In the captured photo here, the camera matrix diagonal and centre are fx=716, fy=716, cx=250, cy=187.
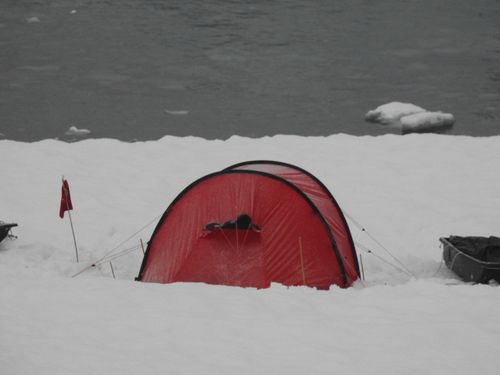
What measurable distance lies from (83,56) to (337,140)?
16.7 meters

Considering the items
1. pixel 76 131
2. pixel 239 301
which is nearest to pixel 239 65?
pixel 76 131

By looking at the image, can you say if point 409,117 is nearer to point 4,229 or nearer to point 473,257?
point 473,257

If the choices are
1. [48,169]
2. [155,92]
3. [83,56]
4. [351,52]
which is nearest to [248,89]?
[155,92]

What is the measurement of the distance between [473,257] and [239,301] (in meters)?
3.30

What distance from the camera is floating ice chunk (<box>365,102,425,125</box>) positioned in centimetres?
2247

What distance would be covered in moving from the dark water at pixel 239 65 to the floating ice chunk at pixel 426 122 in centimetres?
58

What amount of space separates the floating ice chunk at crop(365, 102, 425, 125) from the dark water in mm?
453

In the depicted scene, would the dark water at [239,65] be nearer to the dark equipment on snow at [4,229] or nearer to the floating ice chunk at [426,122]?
the floating ice chunk at [426,122]

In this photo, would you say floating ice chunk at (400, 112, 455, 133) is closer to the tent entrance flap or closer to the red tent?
the red tent

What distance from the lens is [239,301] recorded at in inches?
303

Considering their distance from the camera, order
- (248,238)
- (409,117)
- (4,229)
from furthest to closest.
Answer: (409,117) < (4,229) < (248,238)

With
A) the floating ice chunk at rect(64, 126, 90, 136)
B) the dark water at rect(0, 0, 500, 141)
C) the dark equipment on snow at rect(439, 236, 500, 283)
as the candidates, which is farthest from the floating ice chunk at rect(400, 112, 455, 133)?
the dark equipment on snow at rect(439, 236, 500, 283)

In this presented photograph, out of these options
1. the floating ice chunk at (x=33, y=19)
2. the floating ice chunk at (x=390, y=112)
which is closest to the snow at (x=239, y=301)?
the floating ice chunk at (x=390, y=112)

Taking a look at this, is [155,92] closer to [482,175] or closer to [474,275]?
[482,175]
